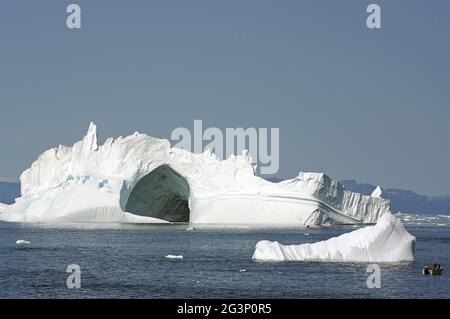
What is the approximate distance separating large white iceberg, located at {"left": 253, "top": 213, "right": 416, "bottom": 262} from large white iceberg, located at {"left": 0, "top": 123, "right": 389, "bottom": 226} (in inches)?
1311

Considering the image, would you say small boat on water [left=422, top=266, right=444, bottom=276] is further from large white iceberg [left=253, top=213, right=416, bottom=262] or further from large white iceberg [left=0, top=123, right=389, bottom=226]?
large white iceberg [left=0, top=123, right=389, bottom=226]

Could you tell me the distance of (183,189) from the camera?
244ft

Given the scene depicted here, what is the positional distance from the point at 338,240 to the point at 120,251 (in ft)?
40.7

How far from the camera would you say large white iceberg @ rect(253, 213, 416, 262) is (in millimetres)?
32750

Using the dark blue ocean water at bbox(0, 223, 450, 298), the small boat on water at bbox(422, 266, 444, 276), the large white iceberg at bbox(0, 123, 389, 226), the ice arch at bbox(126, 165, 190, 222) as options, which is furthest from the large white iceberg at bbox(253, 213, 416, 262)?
the ice arch at bbox(126, 165, 190, 222)

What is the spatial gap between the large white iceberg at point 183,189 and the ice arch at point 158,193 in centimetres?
10

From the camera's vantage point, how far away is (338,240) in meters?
34.4

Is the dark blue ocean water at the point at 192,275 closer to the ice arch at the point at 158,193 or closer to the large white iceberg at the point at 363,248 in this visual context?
the large white iceberg at the point at 363,248

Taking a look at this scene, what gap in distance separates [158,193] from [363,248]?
4280 cm

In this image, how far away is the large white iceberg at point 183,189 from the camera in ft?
228

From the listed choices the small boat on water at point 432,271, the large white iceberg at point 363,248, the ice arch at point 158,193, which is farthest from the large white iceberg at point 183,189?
the small boat on water at point 432,271

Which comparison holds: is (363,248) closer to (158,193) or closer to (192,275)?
(192,275)

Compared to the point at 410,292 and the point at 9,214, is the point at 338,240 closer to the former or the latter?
the point at 410,292
